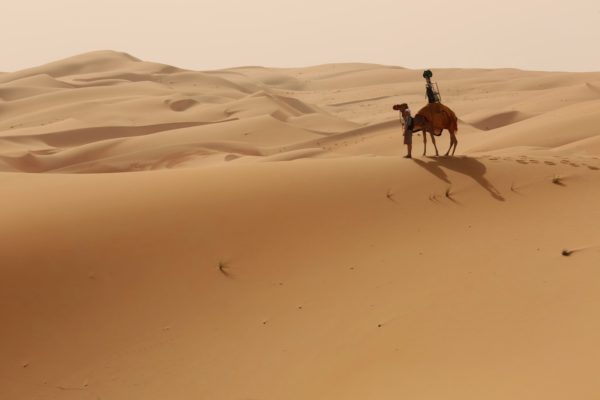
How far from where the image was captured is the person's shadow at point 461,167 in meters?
8.03

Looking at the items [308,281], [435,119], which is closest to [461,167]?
[435,119]

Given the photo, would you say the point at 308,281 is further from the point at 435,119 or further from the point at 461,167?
the point at 435,119

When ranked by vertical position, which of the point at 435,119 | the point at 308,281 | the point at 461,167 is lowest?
the point at 308,281

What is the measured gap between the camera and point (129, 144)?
22250mm

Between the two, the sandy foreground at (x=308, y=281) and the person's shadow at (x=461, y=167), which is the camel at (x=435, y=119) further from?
the sandy foreground at (x=308, y=281)

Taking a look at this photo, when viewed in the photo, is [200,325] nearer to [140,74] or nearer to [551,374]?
[551,374]

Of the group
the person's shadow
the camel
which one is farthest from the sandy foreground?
the camel

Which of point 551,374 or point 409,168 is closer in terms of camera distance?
point 551,374

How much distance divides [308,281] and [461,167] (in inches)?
142

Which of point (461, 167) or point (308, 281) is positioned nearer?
point (308, 281)

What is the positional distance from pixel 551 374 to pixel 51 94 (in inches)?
1612

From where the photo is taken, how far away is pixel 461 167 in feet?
28.2

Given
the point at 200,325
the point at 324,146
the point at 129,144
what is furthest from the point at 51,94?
the point at 200,325

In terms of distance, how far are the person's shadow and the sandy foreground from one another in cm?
4
